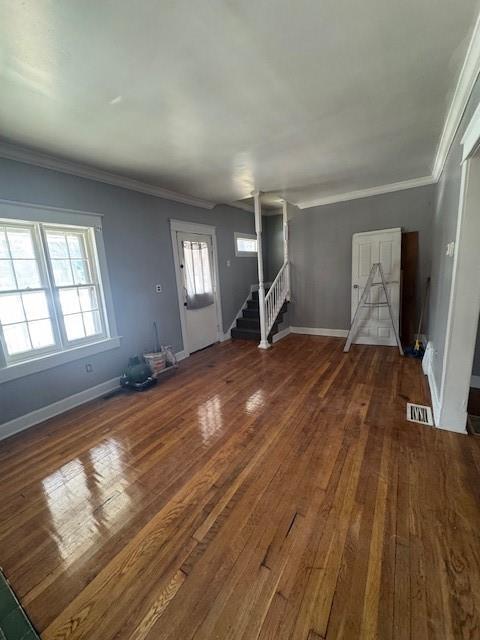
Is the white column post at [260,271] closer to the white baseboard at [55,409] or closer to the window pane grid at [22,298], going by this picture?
the white baseboard at [55,409]

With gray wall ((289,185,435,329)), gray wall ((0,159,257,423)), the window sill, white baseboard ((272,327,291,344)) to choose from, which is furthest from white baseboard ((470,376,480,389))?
the window sill

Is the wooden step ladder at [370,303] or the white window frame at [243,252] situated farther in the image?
the white window frame at [243,252]

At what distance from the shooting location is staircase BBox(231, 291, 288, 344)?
5.26 meters

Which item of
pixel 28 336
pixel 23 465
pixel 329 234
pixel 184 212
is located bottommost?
pixel 23 465

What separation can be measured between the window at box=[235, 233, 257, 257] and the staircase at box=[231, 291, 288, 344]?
1131 millimetres

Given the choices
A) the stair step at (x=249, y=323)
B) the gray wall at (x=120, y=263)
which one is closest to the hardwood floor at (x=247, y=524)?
the gray wall at (x=120, y=263)

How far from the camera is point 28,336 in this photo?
108 inches

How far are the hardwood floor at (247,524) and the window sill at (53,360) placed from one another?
58 centimetres

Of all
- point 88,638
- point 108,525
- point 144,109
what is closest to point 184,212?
point 144,109

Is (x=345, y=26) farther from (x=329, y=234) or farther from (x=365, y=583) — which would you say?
(x=329, y=234)

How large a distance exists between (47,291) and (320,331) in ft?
15.0

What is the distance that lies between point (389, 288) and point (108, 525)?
4.64 meters

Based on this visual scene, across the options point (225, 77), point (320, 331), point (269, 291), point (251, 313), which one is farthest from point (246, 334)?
point (225, 77)

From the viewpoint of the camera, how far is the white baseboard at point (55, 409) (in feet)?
8.39
